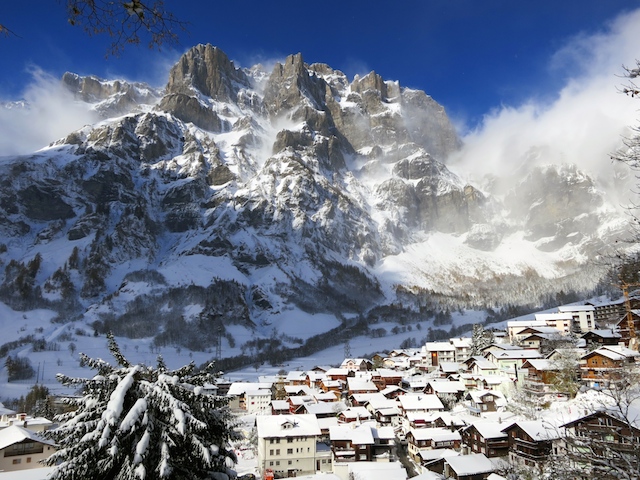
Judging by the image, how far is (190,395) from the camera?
974 centimetres

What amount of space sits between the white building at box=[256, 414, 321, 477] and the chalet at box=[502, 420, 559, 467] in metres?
17.7

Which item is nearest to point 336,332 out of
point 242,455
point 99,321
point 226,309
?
point 226,309

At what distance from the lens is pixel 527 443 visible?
3559cm

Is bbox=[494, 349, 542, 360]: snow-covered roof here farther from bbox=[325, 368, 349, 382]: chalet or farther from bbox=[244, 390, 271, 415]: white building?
bbox=[244, 390, 271, 415]: white building

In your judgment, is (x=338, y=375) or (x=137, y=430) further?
(x=338, y=375)

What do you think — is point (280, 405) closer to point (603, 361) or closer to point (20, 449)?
point (20, 449)

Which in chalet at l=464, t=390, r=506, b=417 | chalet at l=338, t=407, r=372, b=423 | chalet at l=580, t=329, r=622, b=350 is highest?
chalet at l=580, t=329, r=622, b=350

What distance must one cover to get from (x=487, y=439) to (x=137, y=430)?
3717 cm

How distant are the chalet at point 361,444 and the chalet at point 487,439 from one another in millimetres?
7660

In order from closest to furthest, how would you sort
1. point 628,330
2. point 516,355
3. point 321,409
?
1. point 628,330
2. point 321,409
3. point 516,355

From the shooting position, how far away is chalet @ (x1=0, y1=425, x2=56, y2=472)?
2912 cm

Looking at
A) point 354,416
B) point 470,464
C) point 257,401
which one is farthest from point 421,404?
point 257,401

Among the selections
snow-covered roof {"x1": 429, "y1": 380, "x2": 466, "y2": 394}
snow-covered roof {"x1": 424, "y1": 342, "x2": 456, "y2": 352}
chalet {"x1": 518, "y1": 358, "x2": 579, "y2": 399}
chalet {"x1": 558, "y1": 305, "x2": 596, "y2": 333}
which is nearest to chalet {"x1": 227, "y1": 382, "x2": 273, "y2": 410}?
snow-covered roof {"x1": 429, "y1": 380, "x2": 466, "y2": 394}

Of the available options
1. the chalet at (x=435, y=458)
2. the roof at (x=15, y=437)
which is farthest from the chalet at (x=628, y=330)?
the roof at (x=15, y=437)
